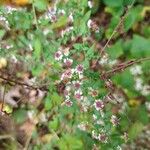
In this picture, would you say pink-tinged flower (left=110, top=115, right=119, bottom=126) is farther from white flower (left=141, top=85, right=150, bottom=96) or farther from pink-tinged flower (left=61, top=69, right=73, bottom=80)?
white flower (left=141, top=85, right=150, bottom=96)

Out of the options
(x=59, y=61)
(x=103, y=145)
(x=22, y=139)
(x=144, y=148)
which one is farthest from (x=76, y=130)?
(x=144, y=148)

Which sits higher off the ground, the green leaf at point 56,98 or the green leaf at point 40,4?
the green leaf at point 40,4

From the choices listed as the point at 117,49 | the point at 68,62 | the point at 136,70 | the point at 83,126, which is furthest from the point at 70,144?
the point at 117,49

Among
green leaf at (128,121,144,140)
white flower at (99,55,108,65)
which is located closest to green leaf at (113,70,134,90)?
white flower at (99,55,108,65)

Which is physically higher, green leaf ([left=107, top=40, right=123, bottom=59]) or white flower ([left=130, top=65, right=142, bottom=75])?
green leaf ([left=107, top=40, right=123, bottom=59])

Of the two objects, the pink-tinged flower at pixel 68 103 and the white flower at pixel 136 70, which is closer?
the pink-tinged flower at pixel 68 103

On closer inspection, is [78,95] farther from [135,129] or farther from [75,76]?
[135,129]

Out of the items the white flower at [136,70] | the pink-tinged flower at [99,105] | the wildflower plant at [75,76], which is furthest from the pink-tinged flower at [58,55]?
the white flower at [136,70]

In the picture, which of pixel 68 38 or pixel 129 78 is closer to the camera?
pixel 68 38

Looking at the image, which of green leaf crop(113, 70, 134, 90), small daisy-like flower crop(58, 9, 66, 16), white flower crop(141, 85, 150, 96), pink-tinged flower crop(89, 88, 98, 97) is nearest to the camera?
pink-tinged flower crop(89, 88, 98, 97)

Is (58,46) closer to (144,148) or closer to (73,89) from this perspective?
(73,89)

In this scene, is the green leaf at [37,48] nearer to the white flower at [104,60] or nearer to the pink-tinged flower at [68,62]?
the pink-tinged flower at [68,62]
